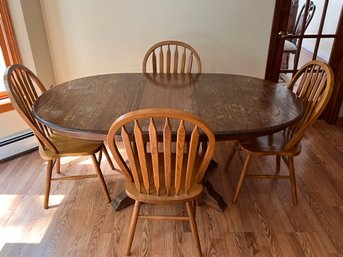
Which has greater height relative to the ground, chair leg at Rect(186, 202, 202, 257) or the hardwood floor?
chair leg at Rect(186, 202, 202, 257)

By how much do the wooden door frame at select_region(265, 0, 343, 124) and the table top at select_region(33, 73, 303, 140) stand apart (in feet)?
2.80

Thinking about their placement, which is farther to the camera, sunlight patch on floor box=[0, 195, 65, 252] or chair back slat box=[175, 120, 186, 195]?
sunlight patch on floor box=[0, 195, 65, 252]

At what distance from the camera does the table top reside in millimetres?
1301

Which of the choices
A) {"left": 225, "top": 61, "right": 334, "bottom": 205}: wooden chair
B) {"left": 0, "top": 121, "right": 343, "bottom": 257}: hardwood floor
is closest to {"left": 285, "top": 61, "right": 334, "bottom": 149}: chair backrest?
{"left": 225, "top": 61, "right": 334, "bottom": 205}: wooden chair

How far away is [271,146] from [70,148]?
1.24 meters

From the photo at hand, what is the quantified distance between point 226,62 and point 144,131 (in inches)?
67.0

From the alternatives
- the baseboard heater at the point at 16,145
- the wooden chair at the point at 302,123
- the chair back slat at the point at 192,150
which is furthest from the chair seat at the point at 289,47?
the baseboard heater at the point at 16,145

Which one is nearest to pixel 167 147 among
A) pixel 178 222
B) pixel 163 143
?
pixel 163 143

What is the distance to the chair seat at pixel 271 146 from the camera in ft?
5.40

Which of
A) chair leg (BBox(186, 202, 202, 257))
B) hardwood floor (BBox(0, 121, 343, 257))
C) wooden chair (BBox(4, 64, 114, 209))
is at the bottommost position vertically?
hardwood floor (BBox(0, 121, 343, 257))

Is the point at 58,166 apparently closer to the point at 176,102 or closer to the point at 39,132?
the point at 39,132

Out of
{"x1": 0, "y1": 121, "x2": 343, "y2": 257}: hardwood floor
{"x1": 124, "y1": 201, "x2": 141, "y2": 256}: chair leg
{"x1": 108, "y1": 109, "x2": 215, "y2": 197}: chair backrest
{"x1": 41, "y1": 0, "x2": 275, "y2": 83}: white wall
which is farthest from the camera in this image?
{"x1": 41, "y1": 0, "x2": 275, "y2": 83}: white wall

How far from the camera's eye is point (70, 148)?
168 centimetres

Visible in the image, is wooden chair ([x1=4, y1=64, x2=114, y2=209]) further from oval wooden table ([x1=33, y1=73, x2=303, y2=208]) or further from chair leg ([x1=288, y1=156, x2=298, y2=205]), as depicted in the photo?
chair leg ([x1=288, y1=156, x2=298, y2=205])
